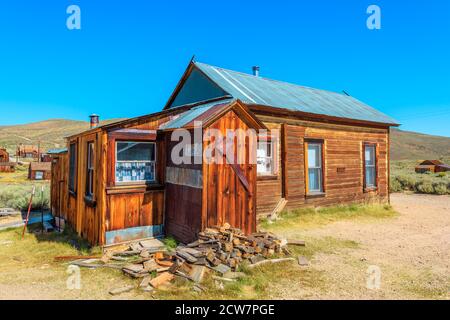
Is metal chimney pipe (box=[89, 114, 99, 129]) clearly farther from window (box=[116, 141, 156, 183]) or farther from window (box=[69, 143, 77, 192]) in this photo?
window (box=[116, 141, 156, 183])

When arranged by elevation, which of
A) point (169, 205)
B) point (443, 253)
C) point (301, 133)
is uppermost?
point (301, 133)

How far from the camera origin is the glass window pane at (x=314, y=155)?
11898 mm

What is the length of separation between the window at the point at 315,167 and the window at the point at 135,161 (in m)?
6.53

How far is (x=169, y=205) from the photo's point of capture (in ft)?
26.4

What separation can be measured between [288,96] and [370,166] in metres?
5.47

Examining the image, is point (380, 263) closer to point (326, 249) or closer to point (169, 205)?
point (326, 249)

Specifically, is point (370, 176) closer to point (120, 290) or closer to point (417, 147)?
point (120, 290)

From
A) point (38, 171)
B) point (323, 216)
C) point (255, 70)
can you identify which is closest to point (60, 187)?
point (323, 216)

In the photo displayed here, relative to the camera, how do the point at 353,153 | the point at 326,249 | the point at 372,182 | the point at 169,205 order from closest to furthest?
the point at 326,249 < the point at 169,205 < the point at 353,153 < the point at 372,182

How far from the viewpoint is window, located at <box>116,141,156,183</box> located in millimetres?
7730

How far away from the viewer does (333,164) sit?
12352 mm

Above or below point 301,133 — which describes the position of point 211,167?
below
